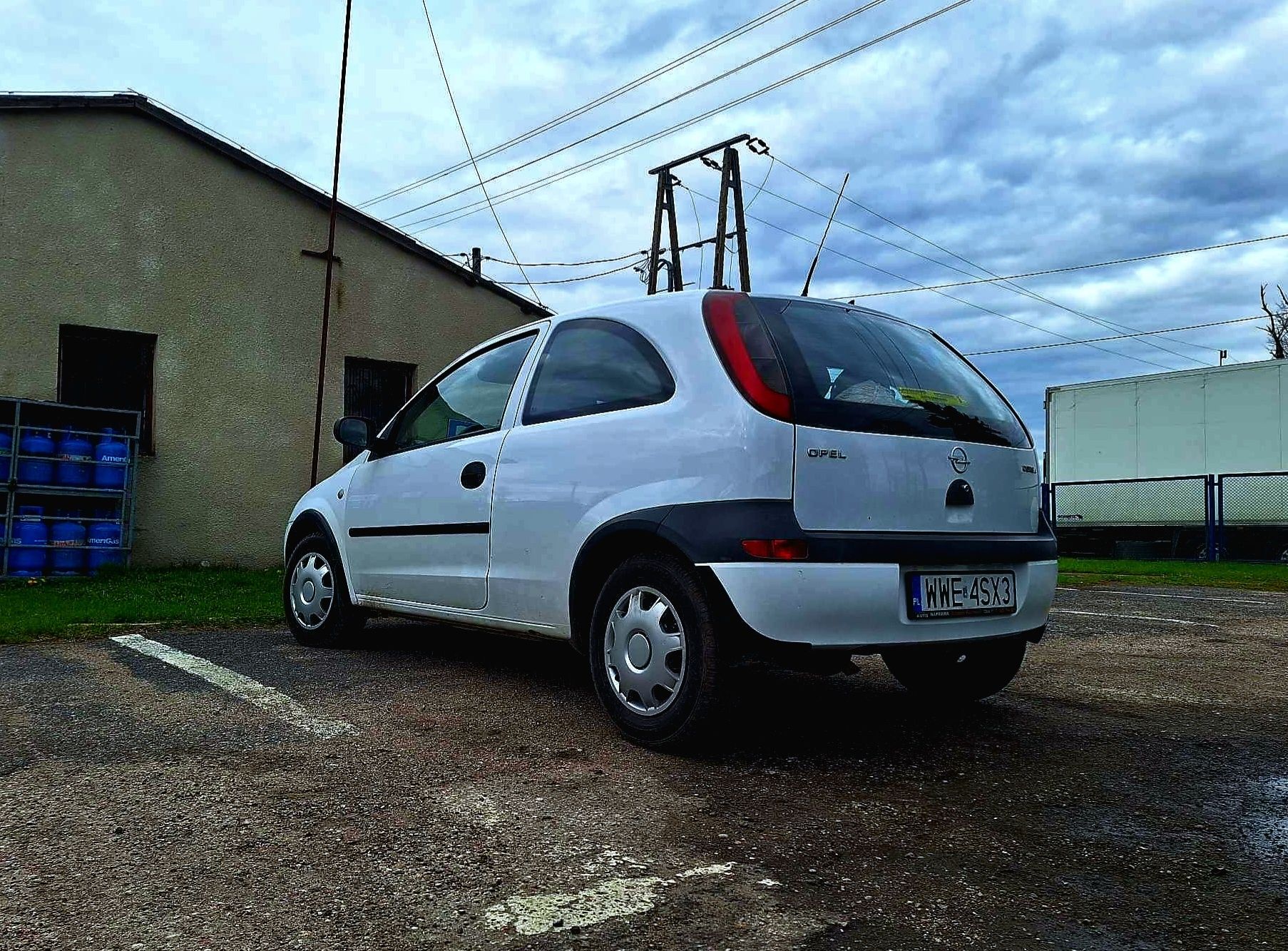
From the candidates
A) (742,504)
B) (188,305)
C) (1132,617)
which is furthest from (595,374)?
(188,305)

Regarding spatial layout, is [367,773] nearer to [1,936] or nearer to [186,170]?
[1,936]

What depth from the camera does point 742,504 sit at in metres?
3.10

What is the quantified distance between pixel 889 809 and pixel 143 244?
34.5ft

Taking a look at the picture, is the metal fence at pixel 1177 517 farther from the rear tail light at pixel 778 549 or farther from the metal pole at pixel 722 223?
the rear tail light at pixel 778 549

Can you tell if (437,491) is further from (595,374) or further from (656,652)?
(656,652)

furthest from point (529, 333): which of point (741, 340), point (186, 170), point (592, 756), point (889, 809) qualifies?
point (186, 170)

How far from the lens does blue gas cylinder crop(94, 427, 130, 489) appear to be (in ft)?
32.3

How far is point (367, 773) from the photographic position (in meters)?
3.05

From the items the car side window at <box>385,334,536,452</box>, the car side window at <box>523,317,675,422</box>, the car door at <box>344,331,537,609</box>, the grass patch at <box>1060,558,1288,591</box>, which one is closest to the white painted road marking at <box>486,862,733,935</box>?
the car side window at <box>523,317,675,422</box>

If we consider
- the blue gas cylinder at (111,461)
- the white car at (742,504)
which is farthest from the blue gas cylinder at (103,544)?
the white car at (742,504)

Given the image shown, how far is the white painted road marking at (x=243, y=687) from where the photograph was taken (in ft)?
11.9

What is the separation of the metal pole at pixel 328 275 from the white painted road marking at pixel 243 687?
5.90m

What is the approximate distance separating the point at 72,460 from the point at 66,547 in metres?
0.84

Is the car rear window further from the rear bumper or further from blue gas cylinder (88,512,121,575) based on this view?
blue gas cylinder (88,512,121,575)
